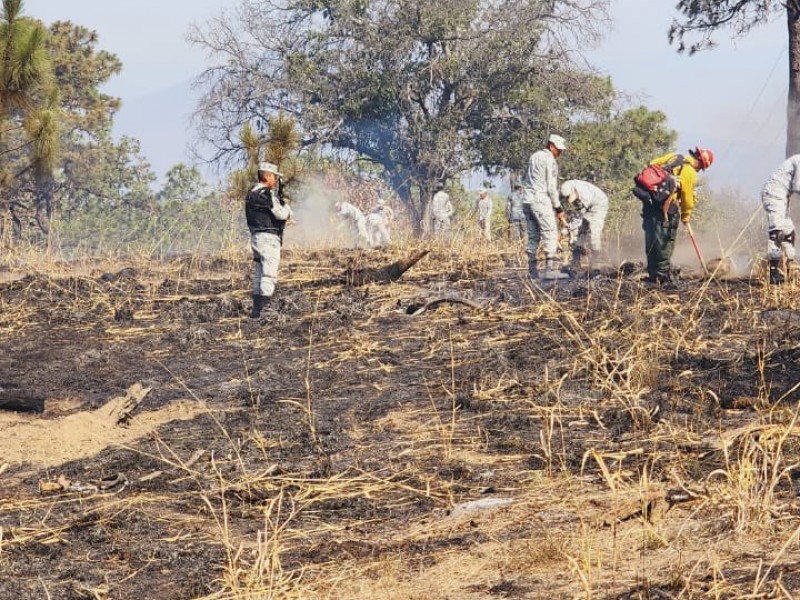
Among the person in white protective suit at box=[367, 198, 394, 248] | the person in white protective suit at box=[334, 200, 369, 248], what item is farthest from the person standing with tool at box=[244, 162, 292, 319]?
the person in white protective suit at box=[367, 198, 394, 248]

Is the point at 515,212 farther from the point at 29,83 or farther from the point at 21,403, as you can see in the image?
the point at 21,403

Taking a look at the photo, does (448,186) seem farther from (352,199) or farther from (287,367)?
(287,367)

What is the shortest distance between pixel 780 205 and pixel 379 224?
658 inches

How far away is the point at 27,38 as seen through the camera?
48.3 ft

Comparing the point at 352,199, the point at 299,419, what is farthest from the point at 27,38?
the point at 352,199

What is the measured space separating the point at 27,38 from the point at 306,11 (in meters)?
15.7

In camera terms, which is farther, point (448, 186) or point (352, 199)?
point (352, 199)

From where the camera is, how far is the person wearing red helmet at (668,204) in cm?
1156

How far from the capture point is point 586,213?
46.4 ft

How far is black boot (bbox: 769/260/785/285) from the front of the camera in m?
11.1

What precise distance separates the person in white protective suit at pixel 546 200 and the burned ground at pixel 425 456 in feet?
2.56

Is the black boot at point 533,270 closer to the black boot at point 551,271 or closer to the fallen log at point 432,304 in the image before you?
the black boot at point 551,271

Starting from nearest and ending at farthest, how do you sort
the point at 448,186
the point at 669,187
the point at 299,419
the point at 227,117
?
the point at 299,419
the point at 669,187
the point at 227,117
the point at 448,186

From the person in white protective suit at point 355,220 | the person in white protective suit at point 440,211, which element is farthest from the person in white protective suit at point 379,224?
the person in white protective suit at point 440,211
